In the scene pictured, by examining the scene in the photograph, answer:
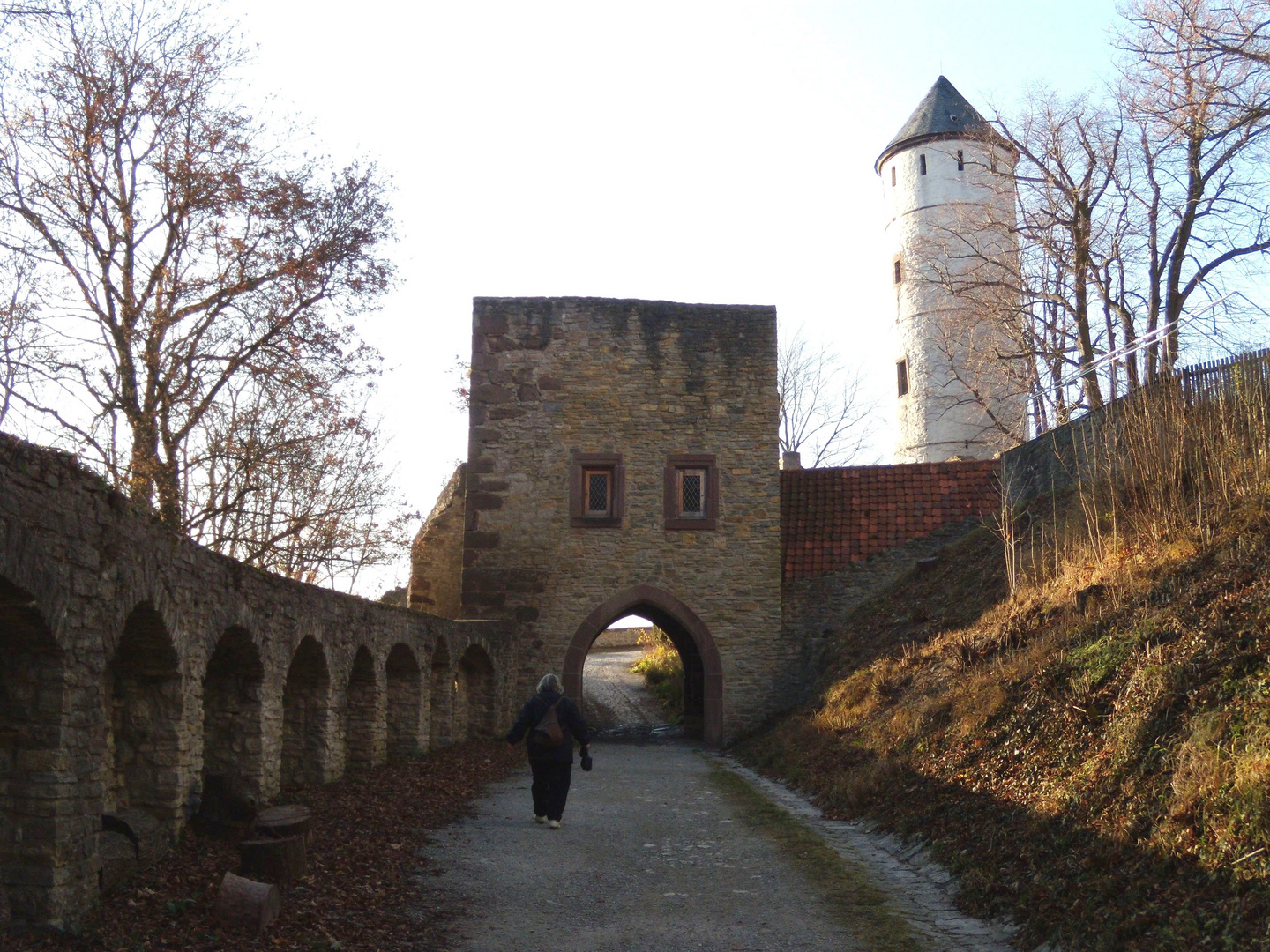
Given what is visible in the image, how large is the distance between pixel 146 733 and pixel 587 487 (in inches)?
464

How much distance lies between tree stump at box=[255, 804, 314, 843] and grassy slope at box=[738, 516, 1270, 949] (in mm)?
3820

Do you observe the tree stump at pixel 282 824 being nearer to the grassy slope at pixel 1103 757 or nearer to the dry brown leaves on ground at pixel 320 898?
the dry brown leaves on ground at pixel 320 898

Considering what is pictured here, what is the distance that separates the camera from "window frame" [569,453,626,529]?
18.8 metres

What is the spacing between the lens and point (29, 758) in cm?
559

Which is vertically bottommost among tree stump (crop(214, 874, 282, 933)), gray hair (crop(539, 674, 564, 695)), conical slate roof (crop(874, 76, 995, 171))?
tree stump (crop(214, 874, 282, 933))

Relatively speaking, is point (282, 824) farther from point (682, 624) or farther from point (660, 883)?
point (682, 624)

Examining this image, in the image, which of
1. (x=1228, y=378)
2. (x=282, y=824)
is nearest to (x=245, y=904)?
(x=282, y=824)

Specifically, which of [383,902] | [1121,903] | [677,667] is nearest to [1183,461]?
[1121,903]

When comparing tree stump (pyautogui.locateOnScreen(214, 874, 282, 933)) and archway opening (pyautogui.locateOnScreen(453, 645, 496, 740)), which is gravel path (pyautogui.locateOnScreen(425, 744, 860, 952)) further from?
archway opening (pyautogui.locateOnScreen(453, 645, 496, 740))

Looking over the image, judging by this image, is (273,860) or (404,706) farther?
(404,706)

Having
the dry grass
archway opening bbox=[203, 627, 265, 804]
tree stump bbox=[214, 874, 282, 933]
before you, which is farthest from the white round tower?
tree stump bbox=[214, 874, 282, 933]

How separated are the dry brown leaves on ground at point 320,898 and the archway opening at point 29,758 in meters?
0.25

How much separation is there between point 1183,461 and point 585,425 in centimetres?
1034

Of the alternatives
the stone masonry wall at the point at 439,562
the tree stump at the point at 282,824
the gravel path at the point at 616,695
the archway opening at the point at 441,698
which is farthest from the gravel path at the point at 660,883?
the gravel path at the point at 616,695
